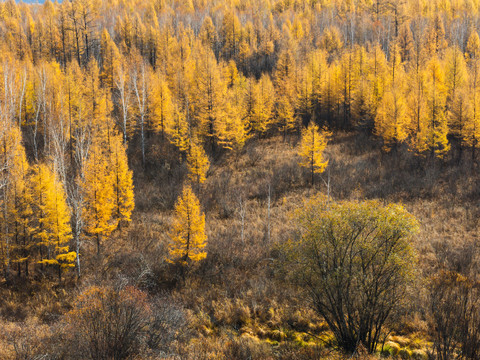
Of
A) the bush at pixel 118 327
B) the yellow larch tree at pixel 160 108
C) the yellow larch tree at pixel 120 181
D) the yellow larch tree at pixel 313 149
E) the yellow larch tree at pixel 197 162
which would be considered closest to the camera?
the bush at pixel 118 327

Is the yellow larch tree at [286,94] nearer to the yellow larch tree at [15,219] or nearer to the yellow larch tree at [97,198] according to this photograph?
the yellow larch tree at [97,198]

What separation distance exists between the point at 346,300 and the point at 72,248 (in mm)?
24208

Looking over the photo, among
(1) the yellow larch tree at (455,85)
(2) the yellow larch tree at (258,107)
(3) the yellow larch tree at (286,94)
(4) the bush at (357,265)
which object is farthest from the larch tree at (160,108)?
(1) the yellow larch tree at (455,85)

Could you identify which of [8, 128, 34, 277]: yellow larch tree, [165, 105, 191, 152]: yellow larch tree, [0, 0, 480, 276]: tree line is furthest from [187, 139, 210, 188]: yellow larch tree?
[8, 128, 34, 277]: yellow larch tree

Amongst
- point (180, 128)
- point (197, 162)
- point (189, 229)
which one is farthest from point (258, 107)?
point (189, 229)

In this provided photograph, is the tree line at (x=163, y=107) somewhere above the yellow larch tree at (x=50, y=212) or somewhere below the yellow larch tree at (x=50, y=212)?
above

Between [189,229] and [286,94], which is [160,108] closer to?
[286,94]

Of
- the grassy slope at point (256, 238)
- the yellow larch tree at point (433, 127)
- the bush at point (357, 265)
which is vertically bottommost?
the grassy slope at point (256, 238)

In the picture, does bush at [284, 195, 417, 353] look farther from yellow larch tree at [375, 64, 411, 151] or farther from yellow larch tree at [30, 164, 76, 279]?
yellow larch tree at [375, 64, 411, 151]

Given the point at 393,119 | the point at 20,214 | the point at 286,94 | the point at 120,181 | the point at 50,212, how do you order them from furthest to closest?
→ 1. the point at 286,94
2. the point at 393,119
3. the point at 120,181
4. the point at 50,212
5. the point at 20,214

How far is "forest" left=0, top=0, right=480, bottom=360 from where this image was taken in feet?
43.7

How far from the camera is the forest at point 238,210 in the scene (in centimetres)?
1332

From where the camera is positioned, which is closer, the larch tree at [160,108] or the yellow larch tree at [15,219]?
the yellow larch tree at [15,219]

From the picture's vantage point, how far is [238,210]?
33.8 m
